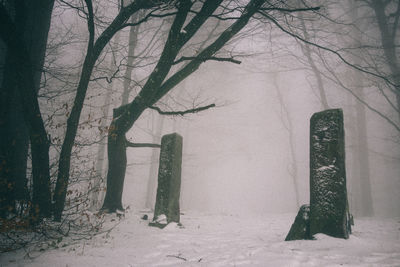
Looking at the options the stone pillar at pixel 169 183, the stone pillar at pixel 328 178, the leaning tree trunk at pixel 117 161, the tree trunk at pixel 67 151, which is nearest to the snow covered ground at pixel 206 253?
the stone pillar at pixel 328 178

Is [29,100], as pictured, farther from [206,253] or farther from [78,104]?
[206,253]

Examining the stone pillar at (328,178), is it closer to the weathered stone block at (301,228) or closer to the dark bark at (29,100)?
the weathered stone block at (301,228)

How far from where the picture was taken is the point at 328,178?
11.6ft

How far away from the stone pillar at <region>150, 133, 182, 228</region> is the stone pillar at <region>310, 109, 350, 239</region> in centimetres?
285

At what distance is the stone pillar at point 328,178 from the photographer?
3367 mm

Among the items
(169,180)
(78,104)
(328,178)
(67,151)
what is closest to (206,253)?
(328,178)

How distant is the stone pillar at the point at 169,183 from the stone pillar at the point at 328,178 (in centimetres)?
285

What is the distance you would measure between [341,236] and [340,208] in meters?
0.40

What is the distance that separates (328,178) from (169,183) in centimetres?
319

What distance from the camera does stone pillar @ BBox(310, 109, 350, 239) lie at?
3.37m

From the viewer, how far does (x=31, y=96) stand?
3.66 metres

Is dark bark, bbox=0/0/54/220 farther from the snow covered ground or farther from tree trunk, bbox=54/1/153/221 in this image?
the snow covered ground

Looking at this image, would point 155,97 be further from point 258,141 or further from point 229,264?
point 258,141

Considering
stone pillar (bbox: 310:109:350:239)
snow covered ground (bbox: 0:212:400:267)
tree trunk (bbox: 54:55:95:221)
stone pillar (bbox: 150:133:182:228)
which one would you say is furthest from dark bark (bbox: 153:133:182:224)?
stone pillar (bbox: 310:109:350:239)
